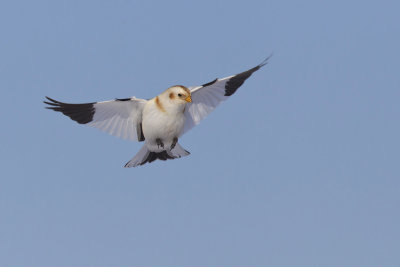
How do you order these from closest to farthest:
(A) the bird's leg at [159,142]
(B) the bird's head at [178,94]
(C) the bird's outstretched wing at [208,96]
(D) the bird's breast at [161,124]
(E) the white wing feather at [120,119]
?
(B) the bird's head at [178,94] → (D) the bird's breast at [161,124] → (E) the white wing feather at [120,119] → (A) the bird's leg at [159,142] → (C) the bird's outstretched wing at [208,96]

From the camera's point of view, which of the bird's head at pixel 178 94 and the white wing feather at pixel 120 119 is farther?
the white wing feather at pixel 120 119

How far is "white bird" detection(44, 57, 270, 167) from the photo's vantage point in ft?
72.4

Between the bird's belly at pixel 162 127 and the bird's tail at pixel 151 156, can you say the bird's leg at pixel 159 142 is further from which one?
the bird's tail at pixel 151 156

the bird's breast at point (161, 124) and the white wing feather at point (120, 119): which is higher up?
the white wing feather at point (120, 119)

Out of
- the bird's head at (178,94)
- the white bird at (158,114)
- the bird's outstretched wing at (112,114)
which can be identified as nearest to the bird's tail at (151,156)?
the white bird at (158,114)

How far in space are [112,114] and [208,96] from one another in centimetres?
346

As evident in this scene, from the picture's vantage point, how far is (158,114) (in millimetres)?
22062

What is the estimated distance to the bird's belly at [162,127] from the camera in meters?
22.1

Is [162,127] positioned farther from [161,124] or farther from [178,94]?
[178,94]

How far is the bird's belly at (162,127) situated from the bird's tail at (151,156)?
1.16 m

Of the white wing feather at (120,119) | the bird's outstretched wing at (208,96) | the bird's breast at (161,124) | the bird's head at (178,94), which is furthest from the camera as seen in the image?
the bird's outstretched wing at (208,96)

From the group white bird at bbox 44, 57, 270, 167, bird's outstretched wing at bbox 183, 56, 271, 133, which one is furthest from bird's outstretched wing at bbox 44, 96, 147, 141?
bird's outstretched wing at bbox 183, 56, 271, 133

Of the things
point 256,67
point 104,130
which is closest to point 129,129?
point 104,130

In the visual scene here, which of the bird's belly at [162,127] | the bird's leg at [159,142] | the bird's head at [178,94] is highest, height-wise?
the bird's head at [178,94]
